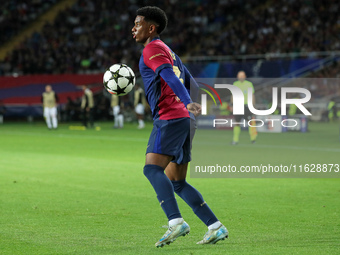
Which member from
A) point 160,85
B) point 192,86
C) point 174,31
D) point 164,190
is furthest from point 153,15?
point 174,31

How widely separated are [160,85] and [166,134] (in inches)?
19.3

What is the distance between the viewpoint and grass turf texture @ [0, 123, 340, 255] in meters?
6.61

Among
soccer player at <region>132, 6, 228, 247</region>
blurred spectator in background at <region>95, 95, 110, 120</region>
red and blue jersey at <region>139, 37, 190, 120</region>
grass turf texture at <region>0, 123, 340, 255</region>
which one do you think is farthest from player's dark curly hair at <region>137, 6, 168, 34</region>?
blurred spectator in background at <region>95, 95, 110, 120</region>

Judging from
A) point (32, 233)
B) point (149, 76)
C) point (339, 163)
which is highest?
point (149, 76)

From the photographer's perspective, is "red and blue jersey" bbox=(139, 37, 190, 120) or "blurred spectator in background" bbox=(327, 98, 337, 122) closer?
"red and blue jersey" bbox=(139, 37, 190, 120)

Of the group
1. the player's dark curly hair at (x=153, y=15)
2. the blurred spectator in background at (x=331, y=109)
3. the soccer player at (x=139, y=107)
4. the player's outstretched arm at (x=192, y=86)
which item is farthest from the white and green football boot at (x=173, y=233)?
the blurred spectator in background at (x=331, y=109)

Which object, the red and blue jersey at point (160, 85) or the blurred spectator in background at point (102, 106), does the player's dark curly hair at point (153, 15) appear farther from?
the blurred spectator in background at point (102, 106)

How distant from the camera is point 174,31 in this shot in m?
45.1

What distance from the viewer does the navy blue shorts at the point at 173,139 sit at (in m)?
6.21

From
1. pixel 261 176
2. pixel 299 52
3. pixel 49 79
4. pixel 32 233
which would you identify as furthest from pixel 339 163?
pixel 49 79

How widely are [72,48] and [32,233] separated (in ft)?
129

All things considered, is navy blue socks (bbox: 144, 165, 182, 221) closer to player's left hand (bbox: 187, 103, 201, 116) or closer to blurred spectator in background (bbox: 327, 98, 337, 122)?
player's left hand (bbox: 187, 103, 201, 116)

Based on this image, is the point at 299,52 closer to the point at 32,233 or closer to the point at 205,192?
the point at 205,192

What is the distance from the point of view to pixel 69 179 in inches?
503
